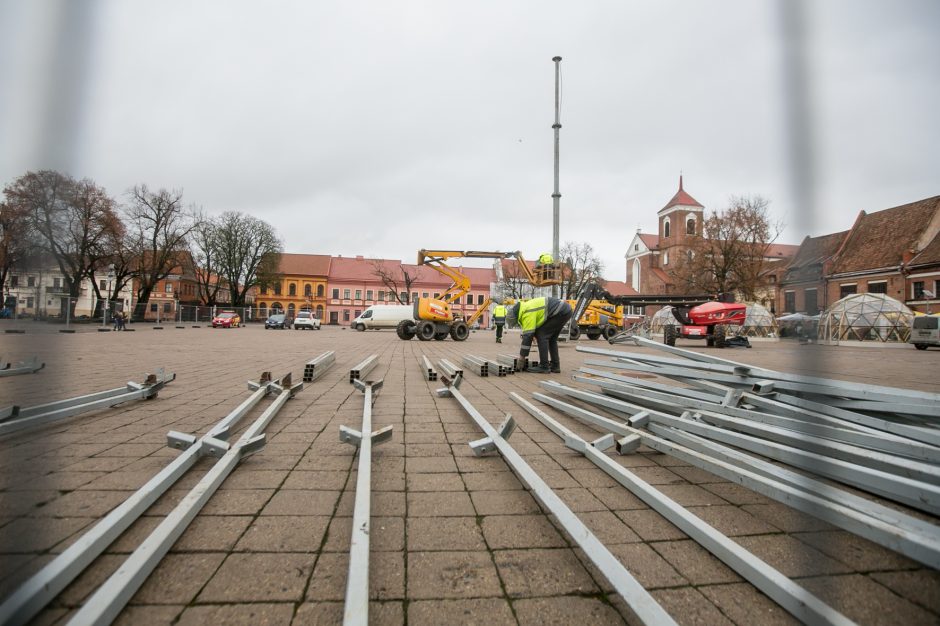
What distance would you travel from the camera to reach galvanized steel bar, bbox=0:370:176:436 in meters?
3.32

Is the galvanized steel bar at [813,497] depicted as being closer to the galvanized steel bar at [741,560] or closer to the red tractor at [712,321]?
the galvanized steel bar at [741,560]

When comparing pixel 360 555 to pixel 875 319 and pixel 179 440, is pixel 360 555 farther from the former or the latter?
pixel 875 319

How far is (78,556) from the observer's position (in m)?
1.62

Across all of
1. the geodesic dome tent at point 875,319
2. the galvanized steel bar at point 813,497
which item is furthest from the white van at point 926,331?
the galvanized steel bar at point 813,497

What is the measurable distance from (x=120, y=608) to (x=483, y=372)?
6.30 m

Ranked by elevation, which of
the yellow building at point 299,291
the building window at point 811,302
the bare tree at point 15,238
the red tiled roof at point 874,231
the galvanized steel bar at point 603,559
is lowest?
the galvanized steel bar at point 603,559

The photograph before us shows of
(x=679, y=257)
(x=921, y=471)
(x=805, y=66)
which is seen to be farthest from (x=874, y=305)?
(x=805, y=66)

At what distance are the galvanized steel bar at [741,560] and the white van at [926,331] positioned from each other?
23769 millimetres

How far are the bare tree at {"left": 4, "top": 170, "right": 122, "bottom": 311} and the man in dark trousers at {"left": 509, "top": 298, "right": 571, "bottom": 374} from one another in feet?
22.5

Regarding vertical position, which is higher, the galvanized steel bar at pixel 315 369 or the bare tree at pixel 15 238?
the bare tree at pixel 15 238

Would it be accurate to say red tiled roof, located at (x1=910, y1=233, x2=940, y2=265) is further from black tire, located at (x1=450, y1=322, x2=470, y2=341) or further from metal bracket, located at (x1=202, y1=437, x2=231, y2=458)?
metal bracket, located at (x1=202, y1=437, x2=231, y2=458)

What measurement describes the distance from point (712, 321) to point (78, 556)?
752 inches

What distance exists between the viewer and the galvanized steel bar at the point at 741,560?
1449 mm

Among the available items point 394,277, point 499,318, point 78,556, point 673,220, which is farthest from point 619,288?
point 78,556
